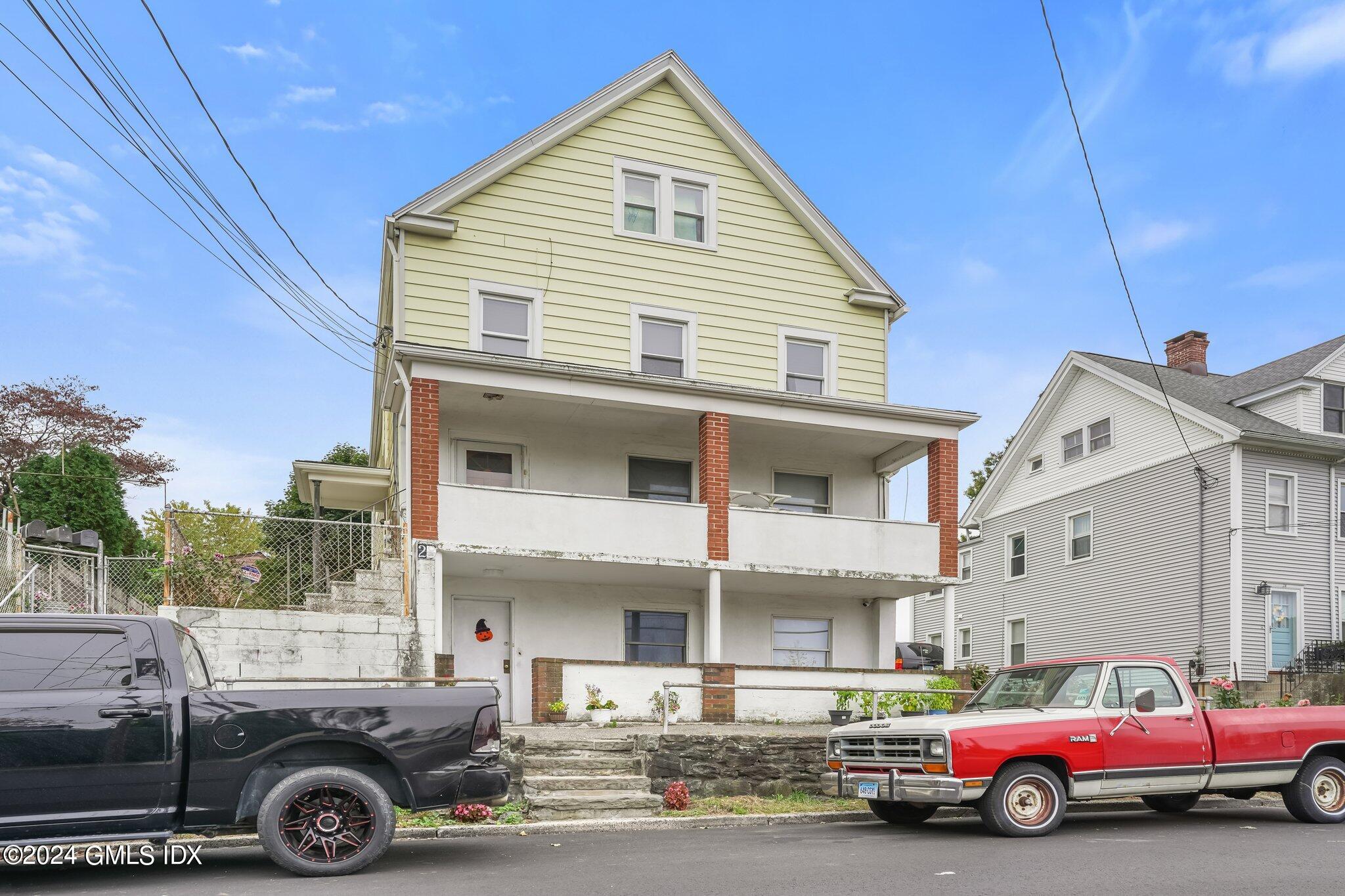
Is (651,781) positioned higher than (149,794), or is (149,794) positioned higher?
(149,794)

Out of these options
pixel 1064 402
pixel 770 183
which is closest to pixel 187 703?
pixel 770 183

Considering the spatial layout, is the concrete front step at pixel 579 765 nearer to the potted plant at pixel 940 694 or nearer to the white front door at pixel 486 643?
the white front door at pixel 486 643

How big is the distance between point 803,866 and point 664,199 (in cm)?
1405

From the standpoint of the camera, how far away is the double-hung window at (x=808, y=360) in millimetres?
20719

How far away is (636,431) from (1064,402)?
56.7ft

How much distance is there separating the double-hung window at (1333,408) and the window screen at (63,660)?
89.6ft

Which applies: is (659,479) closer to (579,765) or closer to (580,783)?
(579,765)

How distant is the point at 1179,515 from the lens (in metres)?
27.4

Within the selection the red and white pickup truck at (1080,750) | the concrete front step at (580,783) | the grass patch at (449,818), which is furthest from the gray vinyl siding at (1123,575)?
the grass patch at (449,818)

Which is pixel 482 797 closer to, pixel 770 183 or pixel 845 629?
pixel 845 629

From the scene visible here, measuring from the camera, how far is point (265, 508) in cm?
4259

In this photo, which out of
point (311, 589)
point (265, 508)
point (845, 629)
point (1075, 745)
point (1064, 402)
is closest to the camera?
point (1075, 745)

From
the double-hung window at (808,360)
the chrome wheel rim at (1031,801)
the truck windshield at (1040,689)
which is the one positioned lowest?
the chrome wheel rim at (1031,801)

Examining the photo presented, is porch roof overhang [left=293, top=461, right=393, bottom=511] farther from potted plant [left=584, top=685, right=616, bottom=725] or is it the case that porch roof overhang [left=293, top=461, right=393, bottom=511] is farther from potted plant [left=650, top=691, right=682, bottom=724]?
potted plant [left=650, top=691, right=682, bottom=724]
